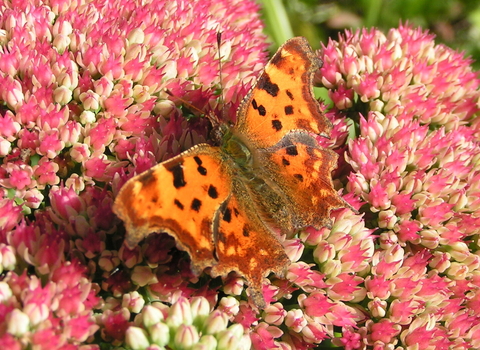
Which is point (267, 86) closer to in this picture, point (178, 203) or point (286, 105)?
point (286, 105)

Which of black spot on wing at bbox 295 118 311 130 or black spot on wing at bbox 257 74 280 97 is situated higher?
black spot on wing at bbox 257 74 280 97

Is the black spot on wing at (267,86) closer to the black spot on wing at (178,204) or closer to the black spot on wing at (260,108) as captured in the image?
the black spot on wing at (260,108)

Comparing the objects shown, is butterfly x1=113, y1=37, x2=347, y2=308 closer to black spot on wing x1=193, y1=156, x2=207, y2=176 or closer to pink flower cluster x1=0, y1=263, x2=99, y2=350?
black spot on wing x1=193, y1=156, x2=207, y2=176

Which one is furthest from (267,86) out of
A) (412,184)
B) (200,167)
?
(412,184)

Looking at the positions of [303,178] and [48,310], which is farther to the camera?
[303,178]

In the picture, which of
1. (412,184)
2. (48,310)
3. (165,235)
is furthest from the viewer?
(412,184)

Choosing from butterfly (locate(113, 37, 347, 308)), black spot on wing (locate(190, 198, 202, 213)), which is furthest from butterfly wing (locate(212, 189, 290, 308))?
black spot on wing (locate(190, 198, 202, 213))

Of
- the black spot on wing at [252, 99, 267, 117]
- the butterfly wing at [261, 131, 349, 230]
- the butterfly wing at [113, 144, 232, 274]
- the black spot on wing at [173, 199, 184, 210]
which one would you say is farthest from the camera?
the black spot on wing at [252, 99, 267, 117]

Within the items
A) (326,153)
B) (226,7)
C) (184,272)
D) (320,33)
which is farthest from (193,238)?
(320,33)
